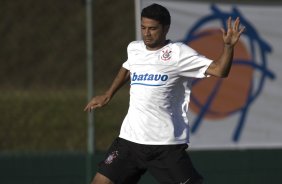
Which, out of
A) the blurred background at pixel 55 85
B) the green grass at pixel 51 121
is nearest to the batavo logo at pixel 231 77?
the blurred background at pixel 55 85

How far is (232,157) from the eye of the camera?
9.41 meters

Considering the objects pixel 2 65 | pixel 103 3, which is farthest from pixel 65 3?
pixel 2 65

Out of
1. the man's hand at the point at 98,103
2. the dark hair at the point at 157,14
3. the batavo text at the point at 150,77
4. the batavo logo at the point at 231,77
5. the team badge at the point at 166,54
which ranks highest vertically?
the dark hair at the point at 157,14

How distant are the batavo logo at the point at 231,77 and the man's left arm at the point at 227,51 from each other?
2489 millimetres

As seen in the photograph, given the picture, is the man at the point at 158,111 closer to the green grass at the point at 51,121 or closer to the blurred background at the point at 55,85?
the blurred background at the point at 55,85

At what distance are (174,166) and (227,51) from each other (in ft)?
3.21

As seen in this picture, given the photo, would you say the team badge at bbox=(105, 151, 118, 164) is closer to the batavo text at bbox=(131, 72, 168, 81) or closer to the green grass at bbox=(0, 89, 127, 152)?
the batavo text at bbox=(131, 72, 168, 81)

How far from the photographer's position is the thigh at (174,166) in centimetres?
688

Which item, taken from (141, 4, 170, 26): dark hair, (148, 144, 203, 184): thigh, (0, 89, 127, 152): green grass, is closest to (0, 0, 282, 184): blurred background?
(0, 89, 127, 152): green grass

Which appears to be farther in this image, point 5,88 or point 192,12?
point 5,88

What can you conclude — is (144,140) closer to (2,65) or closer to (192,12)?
(192,12)

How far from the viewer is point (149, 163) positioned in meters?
6.96

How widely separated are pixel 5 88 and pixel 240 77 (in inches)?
130

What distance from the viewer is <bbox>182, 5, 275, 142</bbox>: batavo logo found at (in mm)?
9219
